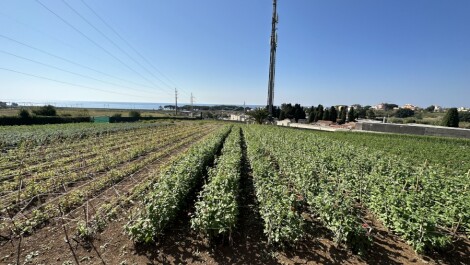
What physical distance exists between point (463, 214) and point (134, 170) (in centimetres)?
1006

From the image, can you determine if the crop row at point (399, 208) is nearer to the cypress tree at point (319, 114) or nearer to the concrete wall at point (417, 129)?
the concrete wall at point (417, 129)

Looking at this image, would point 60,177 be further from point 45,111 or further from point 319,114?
point 319,114

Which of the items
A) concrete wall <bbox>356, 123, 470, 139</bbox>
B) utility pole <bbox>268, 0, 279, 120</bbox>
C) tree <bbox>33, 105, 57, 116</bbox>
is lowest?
concrete wall <bbox>356, 123, 470, 139</bbox>

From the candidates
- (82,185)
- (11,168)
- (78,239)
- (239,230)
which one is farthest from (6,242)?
(11,168)

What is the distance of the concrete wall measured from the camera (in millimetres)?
31003

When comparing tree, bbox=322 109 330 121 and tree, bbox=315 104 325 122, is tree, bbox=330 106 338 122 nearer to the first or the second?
tree, bbox=322 109 330 121

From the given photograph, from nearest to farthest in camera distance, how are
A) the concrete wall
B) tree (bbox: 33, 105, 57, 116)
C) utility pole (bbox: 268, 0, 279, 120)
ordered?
the concrete wall < tree (bbox: 33, 105, 57, 116) < utility pole (bbox: 268, 0, 279, 120)

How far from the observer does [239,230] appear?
520 cm

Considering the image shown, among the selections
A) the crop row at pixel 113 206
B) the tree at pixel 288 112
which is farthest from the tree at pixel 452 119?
the crop row at pixel 113 206

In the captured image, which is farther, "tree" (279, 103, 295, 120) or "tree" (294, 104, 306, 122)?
"tree" (279, 103, 295, 120)

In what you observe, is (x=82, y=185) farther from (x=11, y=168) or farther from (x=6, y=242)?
(x=11, y=168)

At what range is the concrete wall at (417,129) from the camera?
31.0 m

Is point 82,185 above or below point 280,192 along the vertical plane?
below

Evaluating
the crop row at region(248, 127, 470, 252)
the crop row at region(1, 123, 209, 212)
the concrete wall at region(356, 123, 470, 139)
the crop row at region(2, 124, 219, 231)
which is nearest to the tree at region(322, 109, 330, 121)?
the concrete wall at region(356, 123, 470, 139)
